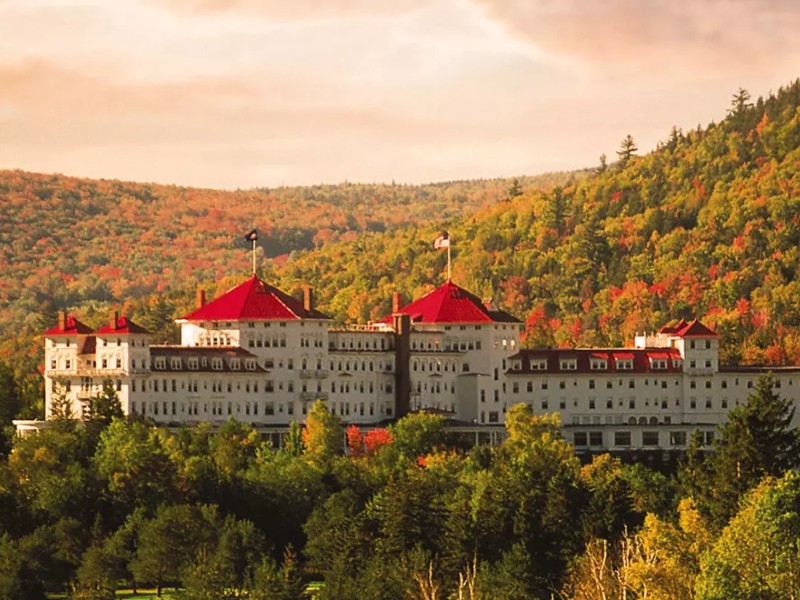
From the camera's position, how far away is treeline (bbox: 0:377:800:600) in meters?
154

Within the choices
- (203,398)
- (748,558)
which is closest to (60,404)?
(203,398)

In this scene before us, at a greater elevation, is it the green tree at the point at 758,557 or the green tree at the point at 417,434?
the green tree at the point at 417,434

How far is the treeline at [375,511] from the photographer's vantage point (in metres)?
154

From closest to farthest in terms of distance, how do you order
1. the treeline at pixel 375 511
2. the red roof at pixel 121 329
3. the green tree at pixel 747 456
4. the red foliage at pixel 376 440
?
the treeline at pixel 375 511 < the green tree at pixel 747 456 < the red roof at pixel 121 329 < the red foliage at pixel 376 440

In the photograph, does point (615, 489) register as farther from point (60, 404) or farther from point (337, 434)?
point (60, 404)

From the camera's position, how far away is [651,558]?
466ft

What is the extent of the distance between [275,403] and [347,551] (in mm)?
35796

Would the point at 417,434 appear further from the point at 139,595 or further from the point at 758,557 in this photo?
the point at 758,557

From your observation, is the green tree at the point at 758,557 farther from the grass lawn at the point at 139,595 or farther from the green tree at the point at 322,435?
the green tree at the point at 322,435

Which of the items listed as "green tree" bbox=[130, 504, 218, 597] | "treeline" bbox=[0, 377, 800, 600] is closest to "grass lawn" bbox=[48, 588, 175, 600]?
"green tree" bbox=[130, 504, 218, 597]

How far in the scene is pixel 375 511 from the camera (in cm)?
Answer: 17125

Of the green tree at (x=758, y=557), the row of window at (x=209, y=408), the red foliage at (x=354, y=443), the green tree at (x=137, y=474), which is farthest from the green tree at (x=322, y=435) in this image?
the green tree at (x=758, y=557)

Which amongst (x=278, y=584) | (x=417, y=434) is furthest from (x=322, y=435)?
(x=278, y=584)

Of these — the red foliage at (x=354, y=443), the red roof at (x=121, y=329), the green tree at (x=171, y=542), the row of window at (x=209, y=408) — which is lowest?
the green tree at (x=171, y=542)
